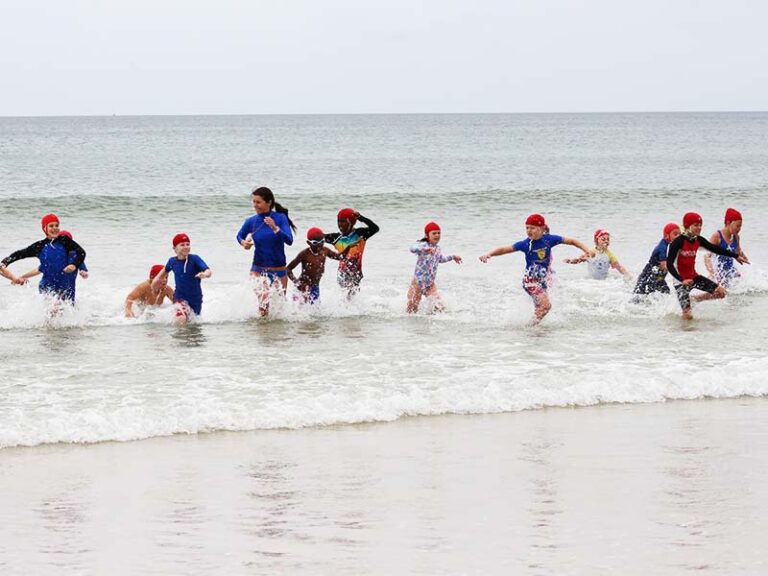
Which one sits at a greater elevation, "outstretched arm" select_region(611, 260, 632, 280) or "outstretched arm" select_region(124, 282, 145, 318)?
"outstretched arm" select_region(611, 260, 632, 280)

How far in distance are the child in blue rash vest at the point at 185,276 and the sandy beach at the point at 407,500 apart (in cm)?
494

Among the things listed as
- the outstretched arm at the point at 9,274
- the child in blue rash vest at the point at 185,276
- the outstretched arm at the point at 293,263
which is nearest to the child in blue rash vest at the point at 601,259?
the outstretched arm at the point at 293,263

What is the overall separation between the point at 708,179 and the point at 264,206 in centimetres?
3814

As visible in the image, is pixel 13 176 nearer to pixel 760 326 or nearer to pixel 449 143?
pixel 760 326

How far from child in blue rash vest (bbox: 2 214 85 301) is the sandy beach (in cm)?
546

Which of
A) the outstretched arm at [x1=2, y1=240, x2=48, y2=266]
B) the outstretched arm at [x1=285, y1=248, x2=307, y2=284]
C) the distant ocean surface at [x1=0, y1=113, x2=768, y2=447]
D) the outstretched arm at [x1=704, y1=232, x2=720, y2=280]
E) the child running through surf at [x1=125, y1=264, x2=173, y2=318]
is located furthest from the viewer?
the outstretched arm at [x1=704, y1=232, x2=720, y2=280]

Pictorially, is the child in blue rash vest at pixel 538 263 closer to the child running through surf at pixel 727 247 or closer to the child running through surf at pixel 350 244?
the child running through surf at pixel 350 244

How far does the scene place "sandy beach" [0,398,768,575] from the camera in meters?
5.40

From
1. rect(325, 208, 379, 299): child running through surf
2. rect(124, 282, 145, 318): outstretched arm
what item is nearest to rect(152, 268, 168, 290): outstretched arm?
rect(124, 282, 145, 318): outstretched arm

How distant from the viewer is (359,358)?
11.1 m

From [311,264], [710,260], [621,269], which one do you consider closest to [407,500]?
[311,264]

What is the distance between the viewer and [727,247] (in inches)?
587

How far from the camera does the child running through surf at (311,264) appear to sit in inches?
532

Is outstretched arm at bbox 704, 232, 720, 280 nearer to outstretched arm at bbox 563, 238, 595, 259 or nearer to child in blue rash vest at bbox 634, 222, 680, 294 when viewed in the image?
child in blue rash vest at bbox 634, 222, 680, 294
